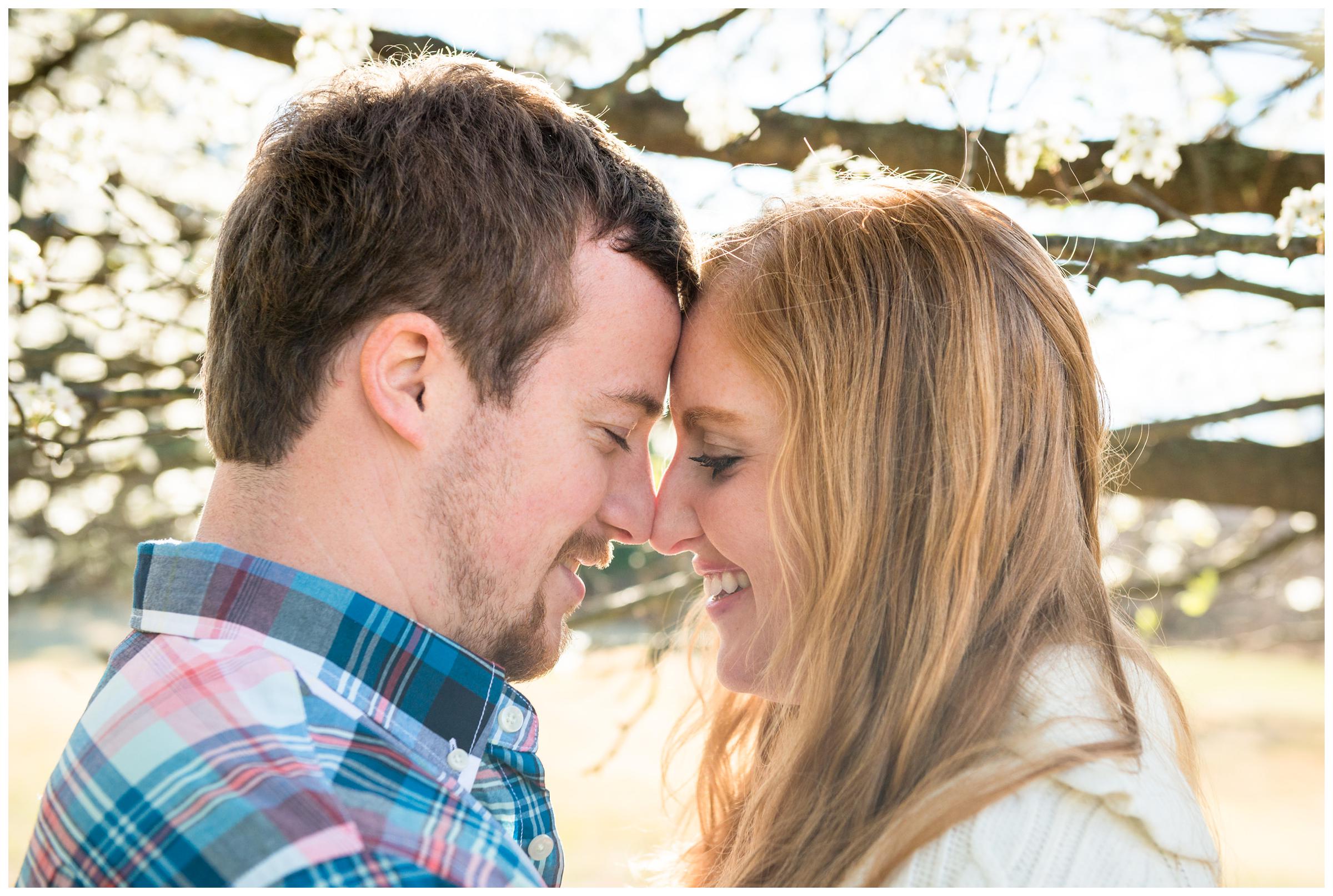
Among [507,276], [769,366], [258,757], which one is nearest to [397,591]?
[258,757]

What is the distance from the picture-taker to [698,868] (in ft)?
7.07

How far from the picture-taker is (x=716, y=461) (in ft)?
6.30

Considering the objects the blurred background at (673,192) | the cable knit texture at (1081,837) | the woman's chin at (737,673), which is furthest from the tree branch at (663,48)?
the cable knit texture at (1081,837)

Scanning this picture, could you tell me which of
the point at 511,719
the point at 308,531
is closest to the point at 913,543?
the point at 511,719

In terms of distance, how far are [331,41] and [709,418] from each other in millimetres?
1829

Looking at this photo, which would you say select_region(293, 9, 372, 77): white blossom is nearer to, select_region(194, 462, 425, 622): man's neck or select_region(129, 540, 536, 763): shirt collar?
select_region(194, 462, 425, 622): man's neck

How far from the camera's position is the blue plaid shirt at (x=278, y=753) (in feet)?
4.10

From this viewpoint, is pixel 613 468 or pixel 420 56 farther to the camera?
pixel 420 56

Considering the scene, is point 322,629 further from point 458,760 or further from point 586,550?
point 586,550

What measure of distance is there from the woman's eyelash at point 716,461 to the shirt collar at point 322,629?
58cm

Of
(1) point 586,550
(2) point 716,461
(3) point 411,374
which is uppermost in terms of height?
(3) point 411,374

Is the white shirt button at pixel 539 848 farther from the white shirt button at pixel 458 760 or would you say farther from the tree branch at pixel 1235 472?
the tree branch at pixel 1235 472

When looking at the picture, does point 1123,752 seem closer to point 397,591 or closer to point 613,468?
point 613,468

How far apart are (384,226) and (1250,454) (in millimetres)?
3108
